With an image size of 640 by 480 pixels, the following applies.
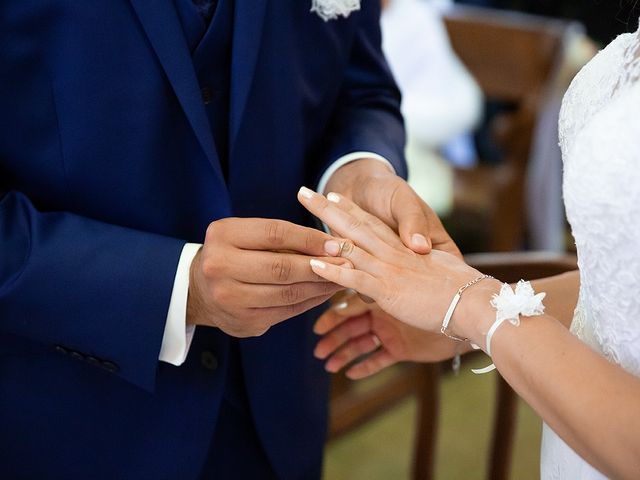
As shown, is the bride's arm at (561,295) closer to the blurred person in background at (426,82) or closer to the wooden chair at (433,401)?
the wooden chair at (433,401)

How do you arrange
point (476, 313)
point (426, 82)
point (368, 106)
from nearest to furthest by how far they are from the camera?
point (476, 313), point (368, 106), point (426, 82)

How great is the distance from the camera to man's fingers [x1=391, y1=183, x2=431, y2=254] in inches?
51.1

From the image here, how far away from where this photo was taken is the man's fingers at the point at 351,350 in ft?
5.25

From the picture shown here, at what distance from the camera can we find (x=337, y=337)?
Answer: 5.24 feet

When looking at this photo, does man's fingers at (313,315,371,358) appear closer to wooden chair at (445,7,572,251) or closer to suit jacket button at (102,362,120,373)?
suit jacket button at (102,362,120,373)

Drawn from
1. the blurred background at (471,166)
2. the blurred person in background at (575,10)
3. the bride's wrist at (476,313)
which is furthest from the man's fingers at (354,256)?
the blurred person in background at (575,10)

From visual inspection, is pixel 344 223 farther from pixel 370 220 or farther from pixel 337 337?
pixel 337 337

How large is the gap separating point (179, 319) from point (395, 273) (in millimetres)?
336

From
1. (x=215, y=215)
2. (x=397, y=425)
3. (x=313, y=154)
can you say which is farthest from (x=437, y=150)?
(x=215, y=215)

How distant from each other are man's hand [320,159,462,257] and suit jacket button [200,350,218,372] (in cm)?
35

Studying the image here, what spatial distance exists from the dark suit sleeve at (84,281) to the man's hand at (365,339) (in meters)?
0.37

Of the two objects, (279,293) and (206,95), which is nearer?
(279,293)

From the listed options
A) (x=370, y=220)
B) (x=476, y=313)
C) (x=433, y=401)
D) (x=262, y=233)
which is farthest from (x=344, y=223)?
(x=433, y=401)

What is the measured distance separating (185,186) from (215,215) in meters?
0.07
